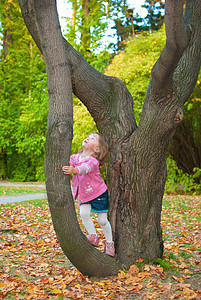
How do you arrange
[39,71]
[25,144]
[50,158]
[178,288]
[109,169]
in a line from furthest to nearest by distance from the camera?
[39,71]
[25,144]
[109,169]
[178,288]
[50,158]

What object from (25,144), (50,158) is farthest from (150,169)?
(25,144)

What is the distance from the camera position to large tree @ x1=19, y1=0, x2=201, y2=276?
11.3 feet

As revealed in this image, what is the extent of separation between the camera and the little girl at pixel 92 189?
388cm

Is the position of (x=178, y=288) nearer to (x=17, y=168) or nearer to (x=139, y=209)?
(x=139, y=209)

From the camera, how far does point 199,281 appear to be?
387cm

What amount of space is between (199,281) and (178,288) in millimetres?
400

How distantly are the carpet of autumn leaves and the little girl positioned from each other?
1.53ft

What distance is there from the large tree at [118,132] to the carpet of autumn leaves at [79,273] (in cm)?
→ 22

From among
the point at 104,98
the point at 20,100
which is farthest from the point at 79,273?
the point at 20,100

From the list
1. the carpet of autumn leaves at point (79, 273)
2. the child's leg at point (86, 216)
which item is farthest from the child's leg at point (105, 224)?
the carpet of autumn leaves at point (79, 273)

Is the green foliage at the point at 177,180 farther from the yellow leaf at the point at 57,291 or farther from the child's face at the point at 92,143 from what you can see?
the yellow leaf at the point at 57,291

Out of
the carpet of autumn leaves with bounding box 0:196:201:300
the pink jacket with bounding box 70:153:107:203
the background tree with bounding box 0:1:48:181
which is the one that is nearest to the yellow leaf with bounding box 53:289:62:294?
the carpet of autumn leaves with bounding box 0:196:201:300

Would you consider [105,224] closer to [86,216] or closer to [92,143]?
[86,216]

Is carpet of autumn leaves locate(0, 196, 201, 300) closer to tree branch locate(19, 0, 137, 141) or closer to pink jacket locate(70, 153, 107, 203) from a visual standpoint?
pink jacket locate(70, 153, 107, 203)
